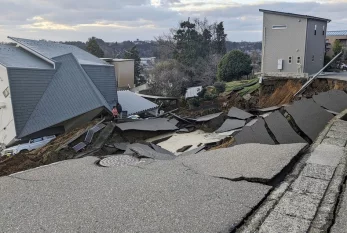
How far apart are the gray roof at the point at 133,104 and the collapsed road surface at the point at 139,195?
1628cm

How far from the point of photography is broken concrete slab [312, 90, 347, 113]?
39.3 feet

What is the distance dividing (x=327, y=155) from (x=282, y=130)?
8.92ft

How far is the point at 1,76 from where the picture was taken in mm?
17328

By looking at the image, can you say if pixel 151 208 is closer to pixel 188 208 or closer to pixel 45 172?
pixel 188 208

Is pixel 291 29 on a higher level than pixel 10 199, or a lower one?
higher

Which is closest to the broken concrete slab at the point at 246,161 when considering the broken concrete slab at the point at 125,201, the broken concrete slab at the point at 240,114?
the broken concrete slab at the point at 125,201

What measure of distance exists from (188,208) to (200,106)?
1933 cm

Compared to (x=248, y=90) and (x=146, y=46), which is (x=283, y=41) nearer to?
(x=248, y=90)

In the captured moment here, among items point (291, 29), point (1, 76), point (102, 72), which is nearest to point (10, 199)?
point (1, 76)

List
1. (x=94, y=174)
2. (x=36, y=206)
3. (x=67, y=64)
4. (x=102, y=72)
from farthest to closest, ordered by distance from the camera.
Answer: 1. (x=102, y=72)
2. (x=67, y=64)
3. (x=94, y=174)
4. (x=36, y=206)

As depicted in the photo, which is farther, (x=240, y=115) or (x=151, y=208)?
(x=240, y=115)

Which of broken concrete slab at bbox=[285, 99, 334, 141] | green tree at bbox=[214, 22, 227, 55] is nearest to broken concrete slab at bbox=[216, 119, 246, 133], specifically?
broken concrete slab at bbox=[285, 99, 334, 141]

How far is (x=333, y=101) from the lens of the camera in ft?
41.7

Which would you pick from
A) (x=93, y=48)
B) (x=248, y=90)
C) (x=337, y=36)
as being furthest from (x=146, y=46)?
(x=248, y=90)
